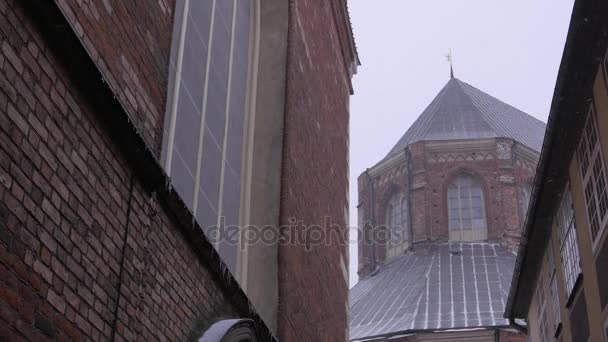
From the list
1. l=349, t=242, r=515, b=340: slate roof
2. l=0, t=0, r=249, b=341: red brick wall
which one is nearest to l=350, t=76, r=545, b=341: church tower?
l=349, t=242, r=515, b=340: slate roof

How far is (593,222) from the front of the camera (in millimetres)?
11086

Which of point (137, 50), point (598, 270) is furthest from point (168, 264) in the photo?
point (598, 270)

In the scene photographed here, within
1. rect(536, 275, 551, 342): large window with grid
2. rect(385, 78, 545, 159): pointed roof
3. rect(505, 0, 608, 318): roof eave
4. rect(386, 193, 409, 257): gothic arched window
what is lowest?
rect(536, 275, 551, 342): large window with grid

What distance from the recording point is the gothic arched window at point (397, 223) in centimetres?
3544

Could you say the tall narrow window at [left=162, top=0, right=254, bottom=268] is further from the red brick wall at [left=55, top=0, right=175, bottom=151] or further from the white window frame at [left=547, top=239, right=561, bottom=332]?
the white window frame at [left=547, top=239, right=561, bottom=332]

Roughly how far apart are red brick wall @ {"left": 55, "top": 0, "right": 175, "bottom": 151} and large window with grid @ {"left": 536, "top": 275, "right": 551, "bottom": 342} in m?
10.9

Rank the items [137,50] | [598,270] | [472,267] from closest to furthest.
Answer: [137,50], [598,270], [472,267]

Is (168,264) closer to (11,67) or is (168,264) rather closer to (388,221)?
(11,67)

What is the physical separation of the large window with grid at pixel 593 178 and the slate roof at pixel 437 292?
17622 millimetres

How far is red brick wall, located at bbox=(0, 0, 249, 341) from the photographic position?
388 centimetres

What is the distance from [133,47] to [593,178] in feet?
22.9

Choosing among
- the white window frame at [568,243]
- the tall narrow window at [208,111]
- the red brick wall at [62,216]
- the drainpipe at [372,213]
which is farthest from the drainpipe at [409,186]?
the red brick wall at [62,216]

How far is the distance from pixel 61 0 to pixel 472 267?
28.5m

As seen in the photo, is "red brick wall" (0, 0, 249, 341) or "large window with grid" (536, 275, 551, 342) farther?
"large window with grid" (536, 275, 551, 342)
